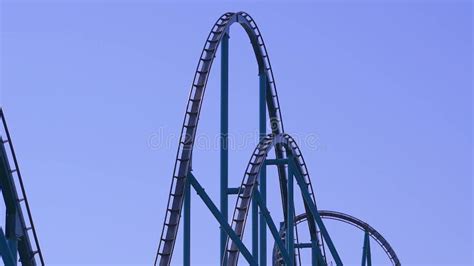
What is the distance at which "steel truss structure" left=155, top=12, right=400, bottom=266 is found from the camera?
18391 mm

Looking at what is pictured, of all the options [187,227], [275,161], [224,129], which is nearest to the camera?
[187,227]

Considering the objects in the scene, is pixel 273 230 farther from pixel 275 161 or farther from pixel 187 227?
pixel 187 227

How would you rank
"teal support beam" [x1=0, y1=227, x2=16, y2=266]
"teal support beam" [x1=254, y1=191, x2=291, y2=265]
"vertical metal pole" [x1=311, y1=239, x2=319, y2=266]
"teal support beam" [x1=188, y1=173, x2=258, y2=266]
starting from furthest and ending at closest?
"vertical metal pole" [x1=311, y1=239, x2=319, y2=266] < "teal support beam" [x1=254, y1=191, x2=291, y2=265] < "teal support beam" [x1=188, y1=173, x2=258, y2=266] < "teal support beam" [x1=0, y1=227, x2=16, y2=266]

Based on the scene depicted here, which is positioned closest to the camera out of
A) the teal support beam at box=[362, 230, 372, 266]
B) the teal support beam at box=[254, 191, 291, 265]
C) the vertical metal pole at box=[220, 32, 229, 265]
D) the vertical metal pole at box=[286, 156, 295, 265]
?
the vertical metal pole at box=[220, 32, 229, 265]

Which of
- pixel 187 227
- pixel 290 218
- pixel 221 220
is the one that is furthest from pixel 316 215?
pixel 187 227

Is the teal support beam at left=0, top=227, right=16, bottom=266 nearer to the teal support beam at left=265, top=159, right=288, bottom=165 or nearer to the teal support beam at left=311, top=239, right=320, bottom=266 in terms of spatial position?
the teal support beam at left=265, top=159, right=288, bottom=165

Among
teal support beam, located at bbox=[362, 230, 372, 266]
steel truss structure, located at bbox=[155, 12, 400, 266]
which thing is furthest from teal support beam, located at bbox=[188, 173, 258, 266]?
teal support beam, located at bbox=[362, 230, 372, 266]

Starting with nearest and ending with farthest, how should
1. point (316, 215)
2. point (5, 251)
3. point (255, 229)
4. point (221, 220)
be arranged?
point (5, 251) < point (221, 220) < point (255, 229) < point (316, 215)

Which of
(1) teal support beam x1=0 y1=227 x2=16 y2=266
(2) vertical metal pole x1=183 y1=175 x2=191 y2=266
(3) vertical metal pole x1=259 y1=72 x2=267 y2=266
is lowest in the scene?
(1) teal support beam x1=0 y1=227 x2=16 y2=266

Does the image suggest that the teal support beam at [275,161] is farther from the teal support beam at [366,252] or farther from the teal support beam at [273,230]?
the teal support beam at [366,252]

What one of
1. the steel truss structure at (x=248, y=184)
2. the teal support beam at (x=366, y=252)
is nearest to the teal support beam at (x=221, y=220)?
the steel truss structure at (x=248, y=184)

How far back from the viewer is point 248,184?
810 inches

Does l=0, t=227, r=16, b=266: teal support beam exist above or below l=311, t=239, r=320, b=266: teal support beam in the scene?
below

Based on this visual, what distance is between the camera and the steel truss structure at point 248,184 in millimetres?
18391
